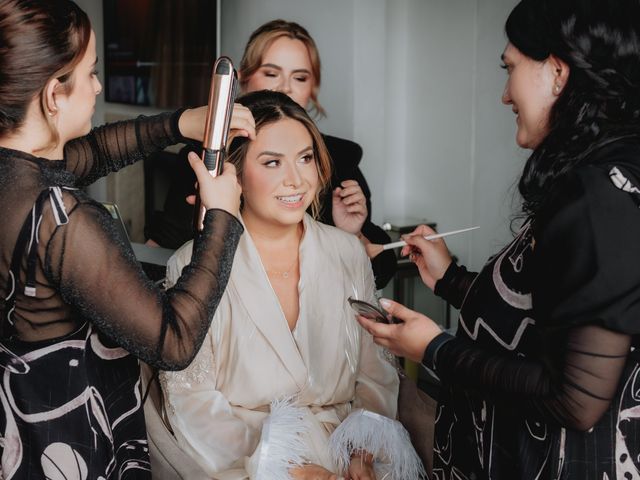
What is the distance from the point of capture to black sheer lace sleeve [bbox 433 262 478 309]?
1560 mm

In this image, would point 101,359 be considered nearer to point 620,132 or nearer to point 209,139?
point 209,139

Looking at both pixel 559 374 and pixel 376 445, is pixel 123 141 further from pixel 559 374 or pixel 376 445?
pixel 559 374

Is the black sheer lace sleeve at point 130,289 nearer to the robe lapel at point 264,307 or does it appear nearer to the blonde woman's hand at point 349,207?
the robe lapel at point 264,307

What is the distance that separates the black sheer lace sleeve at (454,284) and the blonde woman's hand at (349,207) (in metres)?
0.59

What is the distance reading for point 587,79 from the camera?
110 centimetres

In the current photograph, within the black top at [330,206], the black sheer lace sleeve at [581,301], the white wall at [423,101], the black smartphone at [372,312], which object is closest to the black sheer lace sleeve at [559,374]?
the black sheer lace sleeve at [581,301]

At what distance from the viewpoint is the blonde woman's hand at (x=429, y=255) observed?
162 centimetres

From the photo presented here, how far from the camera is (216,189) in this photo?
1.20 m

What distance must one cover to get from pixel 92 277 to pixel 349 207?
115cm

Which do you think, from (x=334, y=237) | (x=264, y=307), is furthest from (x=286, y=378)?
(x=334, y=237)

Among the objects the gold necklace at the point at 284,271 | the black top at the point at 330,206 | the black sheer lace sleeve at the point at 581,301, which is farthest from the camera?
the black top at the point at 330,206

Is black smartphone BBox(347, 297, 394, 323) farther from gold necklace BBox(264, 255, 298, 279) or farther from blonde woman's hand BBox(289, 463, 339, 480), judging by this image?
gold necklace BBox(264, 255, 298, 279)

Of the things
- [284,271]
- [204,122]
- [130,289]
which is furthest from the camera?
[284,271]

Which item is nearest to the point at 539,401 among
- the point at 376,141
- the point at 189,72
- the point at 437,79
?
the point at 376,141
